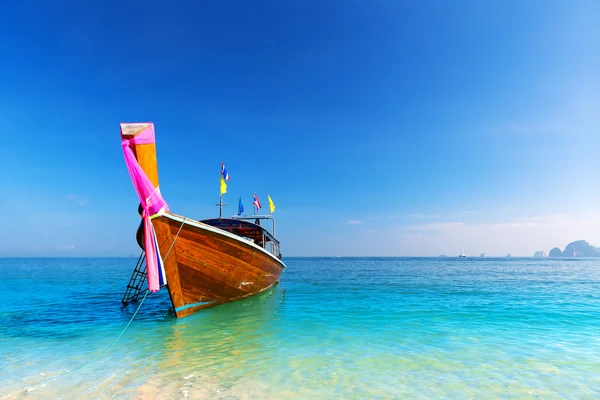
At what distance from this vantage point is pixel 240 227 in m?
17.5

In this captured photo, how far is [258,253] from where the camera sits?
14016 millimetres

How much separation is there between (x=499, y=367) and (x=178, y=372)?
21.3ft

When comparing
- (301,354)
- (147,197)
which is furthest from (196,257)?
(301,354)

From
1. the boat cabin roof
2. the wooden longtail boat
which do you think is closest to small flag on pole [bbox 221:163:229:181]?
the boat cabin roof

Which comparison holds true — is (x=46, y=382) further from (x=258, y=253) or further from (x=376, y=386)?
(x=258, y=253)

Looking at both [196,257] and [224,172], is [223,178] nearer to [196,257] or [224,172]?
[224,172]

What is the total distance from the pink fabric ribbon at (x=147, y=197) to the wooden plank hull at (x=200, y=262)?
992mm

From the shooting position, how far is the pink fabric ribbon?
736 cm

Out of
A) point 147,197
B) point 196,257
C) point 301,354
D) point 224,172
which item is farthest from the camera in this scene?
point 224,172

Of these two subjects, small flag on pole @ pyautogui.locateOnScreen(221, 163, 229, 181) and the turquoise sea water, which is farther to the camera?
small flag on pole @ pyautogui.locateOnScreen(221, 163, 229, 181)

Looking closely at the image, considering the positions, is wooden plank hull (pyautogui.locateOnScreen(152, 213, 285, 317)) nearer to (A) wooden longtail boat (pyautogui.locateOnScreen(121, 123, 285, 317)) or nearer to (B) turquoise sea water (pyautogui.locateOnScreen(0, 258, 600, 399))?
(A) wooden longtail boat (pyautogui.locateOnScreen(121, 123, 285, 317))

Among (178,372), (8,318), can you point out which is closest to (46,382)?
(178,372)

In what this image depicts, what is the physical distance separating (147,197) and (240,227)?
9.40 m

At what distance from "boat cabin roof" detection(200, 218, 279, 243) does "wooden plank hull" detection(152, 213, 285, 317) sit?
3.91 meters
